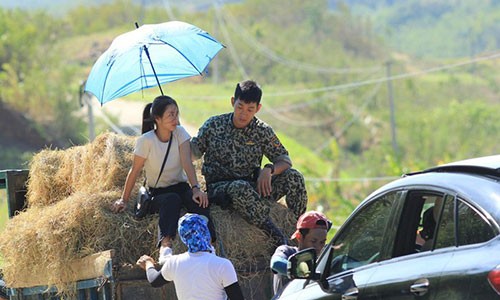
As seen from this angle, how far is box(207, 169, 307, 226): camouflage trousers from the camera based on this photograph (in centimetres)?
841

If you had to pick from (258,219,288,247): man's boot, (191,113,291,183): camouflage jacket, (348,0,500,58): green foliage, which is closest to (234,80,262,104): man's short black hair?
(191,113,291,183): camouflage jacket

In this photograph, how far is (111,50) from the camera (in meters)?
9.54

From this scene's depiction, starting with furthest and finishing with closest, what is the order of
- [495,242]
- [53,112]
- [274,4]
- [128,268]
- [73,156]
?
[274,4] → [53,112] → [73,156] → [128,268] → [495,242]

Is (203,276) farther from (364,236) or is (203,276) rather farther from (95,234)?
(95,234)

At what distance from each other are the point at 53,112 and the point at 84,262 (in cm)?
3596

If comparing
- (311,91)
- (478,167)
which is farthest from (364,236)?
(311,91)

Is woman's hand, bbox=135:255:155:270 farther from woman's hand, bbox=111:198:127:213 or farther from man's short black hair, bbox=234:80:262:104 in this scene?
man's short black hair, bbox=234:80:262:104

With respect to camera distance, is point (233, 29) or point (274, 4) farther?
point (274, 4)

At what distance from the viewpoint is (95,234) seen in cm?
834

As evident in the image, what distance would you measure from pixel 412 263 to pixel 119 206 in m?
3.62

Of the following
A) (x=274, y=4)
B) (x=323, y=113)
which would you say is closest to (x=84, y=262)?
(x=323, y=113)

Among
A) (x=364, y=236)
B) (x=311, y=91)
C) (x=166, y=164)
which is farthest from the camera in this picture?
(x=311, y=91)

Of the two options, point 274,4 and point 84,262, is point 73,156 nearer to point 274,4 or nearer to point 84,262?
point 84,262

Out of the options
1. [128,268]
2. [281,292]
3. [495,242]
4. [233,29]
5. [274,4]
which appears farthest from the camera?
[274,4]
